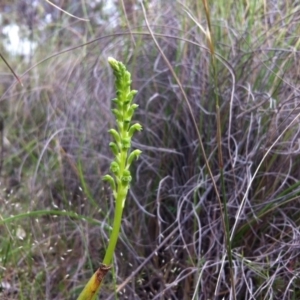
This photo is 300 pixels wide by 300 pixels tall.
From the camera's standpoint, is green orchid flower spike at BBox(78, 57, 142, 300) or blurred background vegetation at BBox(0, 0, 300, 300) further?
blurred background vegetation at BBox(0, 0, 300, 300)

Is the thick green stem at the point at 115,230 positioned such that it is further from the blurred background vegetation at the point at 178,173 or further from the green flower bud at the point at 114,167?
the blurred background vegetation at the point at 178,173

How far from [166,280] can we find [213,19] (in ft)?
2.80

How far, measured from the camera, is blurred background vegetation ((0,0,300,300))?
1.47m

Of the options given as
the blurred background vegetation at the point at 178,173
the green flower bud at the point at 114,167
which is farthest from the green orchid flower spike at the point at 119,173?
the blurred background vegetation at the point at 178,173

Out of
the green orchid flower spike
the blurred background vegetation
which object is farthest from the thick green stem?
the blurred background vegetation

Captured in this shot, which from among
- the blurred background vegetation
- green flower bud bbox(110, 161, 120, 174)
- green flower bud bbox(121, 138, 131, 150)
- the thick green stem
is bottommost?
the blurred background vegetation

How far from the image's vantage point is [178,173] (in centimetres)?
179

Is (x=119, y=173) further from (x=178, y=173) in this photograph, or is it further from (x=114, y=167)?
(x=178, y=173)

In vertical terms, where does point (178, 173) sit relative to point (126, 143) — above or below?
below

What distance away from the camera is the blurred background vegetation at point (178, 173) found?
1.47 meters

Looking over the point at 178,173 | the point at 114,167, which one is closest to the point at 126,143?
the point at 114,167

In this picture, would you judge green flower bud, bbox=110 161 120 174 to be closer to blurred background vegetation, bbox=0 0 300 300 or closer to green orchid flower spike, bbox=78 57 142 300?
green orchid flower spike, bbox=78 57 142 300

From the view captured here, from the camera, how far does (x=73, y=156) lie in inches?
81.5

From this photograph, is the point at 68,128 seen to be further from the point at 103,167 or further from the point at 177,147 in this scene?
the point at 177,147
